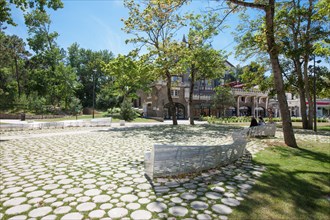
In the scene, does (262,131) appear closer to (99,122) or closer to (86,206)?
(86,206)

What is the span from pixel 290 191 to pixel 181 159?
8.68ft

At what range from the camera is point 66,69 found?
163ft

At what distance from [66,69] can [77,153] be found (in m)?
45.4

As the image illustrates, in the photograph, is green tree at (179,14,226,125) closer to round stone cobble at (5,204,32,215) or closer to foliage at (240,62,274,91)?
foliage at (240,62,274,91)

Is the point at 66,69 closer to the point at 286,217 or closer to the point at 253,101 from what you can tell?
the point at 253,101

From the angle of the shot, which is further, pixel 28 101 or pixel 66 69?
pixel 66 69

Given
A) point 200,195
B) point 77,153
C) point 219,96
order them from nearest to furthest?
1. point 200,195
2. point 77,153
3. point 219,96

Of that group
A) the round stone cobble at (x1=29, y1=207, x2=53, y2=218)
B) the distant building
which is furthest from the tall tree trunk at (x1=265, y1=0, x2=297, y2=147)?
the distant building

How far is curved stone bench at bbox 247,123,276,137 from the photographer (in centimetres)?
1430

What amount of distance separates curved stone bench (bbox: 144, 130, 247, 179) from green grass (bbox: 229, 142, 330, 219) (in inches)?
57.2

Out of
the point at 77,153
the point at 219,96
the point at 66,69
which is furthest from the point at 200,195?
the point at 66,69

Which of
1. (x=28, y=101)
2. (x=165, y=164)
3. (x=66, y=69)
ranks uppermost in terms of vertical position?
(x=66, y=69)

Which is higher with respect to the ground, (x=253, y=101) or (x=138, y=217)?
(x=253, y=101)

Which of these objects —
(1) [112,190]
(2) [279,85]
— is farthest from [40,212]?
(2) [279,85]
